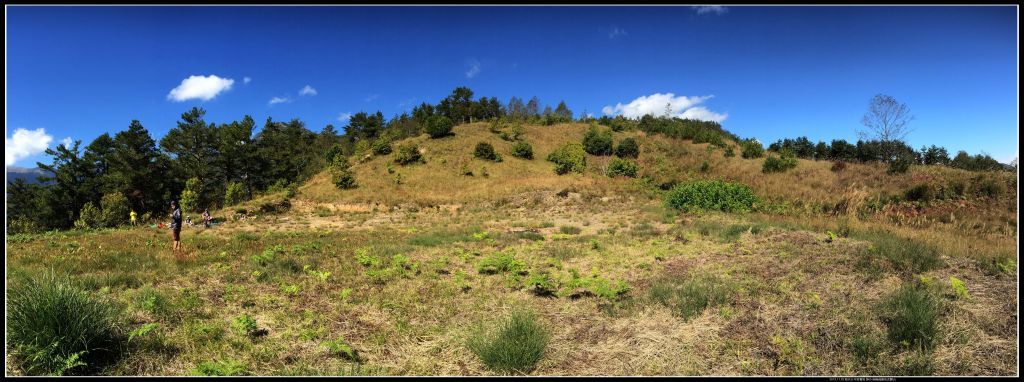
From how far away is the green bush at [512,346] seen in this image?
4223 millimetres

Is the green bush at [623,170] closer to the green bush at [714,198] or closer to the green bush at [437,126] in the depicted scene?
the green bush at [714,198]

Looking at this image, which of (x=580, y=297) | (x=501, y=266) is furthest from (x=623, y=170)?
(x=580, y=297)

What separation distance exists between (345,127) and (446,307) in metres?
69.5

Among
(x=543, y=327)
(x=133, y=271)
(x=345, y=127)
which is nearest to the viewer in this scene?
(x=543, y=327)

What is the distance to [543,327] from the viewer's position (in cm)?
513

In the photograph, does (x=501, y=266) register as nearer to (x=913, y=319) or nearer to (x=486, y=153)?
(x=913, y=319)

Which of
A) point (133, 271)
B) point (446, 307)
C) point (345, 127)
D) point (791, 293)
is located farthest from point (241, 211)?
point (345, 127)

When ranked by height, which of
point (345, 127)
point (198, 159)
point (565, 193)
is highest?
point (345, 127)

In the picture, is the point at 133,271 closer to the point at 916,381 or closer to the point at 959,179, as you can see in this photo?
the point at 916,381

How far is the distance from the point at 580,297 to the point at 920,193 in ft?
61.4

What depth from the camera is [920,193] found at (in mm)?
17031

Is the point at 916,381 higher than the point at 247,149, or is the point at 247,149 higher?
the point at 247,149

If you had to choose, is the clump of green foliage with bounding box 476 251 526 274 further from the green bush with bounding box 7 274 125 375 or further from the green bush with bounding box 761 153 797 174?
the green bush with bounding box 761 153 797 174

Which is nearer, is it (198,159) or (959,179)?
(959,179)
